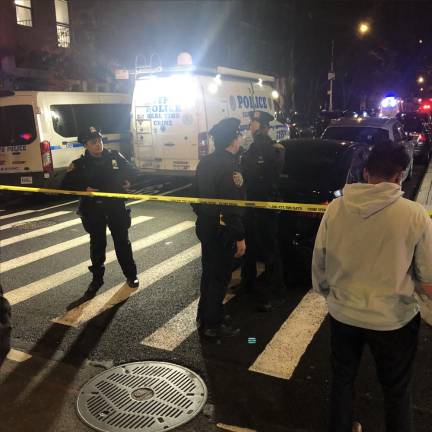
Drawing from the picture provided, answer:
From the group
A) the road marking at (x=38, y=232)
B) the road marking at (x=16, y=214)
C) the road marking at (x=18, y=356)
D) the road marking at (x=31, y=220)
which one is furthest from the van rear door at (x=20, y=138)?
the road marking at (x=18, y=356)

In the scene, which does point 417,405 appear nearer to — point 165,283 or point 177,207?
point 165,283

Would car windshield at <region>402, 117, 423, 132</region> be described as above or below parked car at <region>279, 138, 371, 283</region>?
above

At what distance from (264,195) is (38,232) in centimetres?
512

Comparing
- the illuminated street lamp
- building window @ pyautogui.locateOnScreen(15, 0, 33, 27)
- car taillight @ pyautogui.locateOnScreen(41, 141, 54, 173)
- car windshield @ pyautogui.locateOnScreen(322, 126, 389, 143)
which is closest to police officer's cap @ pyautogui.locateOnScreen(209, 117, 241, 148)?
car windshield @ pyautogui.locateOnScreen(322, 126, 389, 143)

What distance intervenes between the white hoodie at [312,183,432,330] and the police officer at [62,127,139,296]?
3.46 metres

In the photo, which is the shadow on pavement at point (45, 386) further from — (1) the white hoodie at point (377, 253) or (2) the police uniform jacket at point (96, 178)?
(1) the white hoodie at point (377, 253)

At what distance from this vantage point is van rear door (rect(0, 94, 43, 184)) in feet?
35.5

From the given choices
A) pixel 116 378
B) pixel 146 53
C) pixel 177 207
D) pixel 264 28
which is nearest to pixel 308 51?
pixel 264 28

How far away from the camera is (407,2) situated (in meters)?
36.4

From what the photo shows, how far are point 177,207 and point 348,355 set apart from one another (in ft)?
26.8

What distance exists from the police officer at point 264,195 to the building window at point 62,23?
19128mm

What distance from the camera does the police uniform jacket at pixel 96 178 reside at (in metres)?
5.53

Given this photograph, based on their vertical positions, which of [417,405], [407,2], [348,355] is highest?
[407,2]

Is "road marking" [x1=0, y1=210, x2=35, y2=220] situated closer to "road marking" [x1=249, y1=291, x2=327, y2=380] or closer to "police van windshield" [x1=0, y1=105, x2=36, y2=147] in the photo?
"police van windshield" [x1=0, y1=105, x2=36, y2=147]
